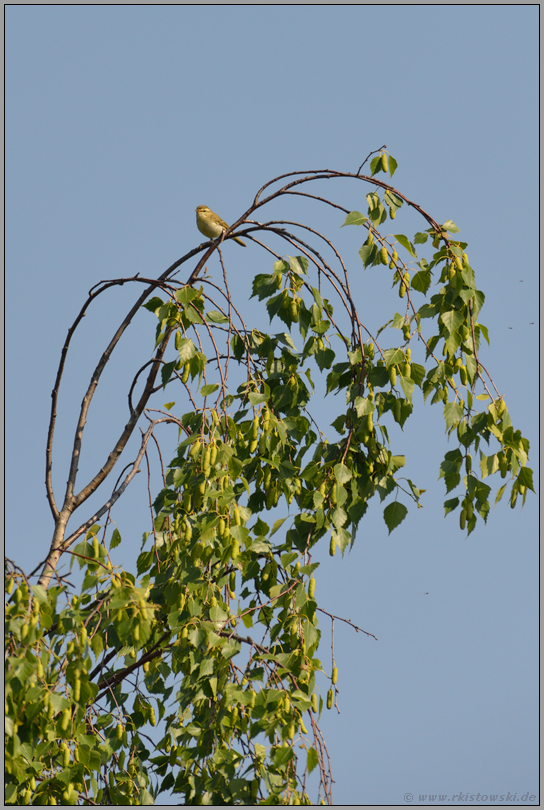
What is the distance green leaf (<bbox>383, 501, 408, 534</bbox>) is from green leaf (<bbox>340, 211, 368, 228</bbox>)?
111 cm

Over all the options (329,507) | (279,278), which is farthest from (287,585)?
(279,278)

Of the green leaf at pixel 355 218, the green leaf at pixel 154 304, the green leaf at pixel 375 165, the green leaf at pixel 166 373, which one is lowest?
the green leaf at pixel 166 373

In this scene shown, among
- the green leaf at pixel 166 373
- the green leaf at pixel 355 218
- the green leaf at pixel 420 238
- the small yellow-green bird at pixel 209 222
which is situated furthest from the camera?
the small yellow-green bird at pixel 209 222

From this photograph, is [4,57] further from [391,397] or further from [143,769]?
[143,769]

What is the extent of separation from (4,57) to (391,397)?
2434mm

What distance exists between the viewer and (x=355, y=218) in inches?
134

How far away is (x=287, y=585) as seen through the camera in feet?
10.4

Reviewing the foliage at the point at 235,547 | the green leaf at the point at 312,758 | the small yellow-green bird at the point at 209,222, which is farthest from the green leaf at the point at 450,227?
the small yellow-green bird at the point at 209,222

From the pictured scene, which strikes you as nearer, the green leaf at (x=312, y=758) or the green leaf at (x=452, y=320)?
the green leaf at (x=312, y=758)

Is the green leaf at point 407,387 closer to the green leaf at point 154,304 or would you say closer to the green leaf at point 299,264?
the green leaf at point 299,264

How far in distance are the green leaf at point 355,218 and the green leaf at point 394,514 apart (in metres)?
1.11

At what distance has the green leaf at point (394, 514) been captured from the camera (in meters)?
3.28

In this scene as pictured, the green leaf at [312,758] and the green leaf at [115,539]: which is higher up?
the green leaf at [115,539]

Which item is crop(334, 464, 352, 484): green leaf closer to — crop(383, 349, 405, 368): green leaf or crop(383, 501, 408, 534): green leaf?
crop(383, 501, 408, 534): green leaf
